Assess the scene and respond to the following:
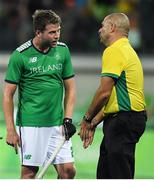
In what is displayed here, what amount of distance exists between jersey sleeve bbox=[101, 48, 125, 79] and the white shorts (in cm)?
96

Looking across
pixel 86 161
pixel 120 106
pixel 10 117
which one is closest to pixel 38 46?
pixel 10 117

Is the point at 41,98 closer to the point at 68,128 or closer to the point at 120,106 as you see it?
the point at 68,128

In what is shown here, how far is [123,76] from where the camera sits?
764cm

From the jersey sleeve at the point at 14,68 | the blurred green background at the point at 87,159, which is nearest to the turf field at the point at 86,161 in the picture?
the blurred green background at the point at 87,159

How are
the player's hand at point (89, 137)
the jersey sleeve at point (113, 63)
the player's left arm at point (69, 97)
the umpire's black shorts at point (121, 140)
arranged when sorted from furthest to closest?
the player's left arm at point (69, 97), the player's hand at point (89, 137), the umpire's black shorts at point (121, 140), the jersey sleeve at point (113, 63)

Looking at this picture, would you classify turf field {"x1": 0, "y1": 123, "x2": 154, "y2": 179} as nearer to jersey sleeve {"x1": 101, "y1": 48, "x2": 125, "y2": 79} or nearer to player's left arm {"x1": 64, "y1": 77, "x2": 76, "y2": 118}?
player's left arm {"x1": 64, "y1": 77, "x2": 76, "y2": 118}

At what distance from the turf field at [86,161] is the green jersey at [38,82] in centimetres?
184

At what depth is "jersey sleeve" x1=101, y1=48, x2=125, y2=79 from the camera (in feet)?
24.7

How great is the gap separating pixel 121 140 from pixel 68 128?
1.98ft

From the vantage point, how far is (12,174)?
10.2 meters

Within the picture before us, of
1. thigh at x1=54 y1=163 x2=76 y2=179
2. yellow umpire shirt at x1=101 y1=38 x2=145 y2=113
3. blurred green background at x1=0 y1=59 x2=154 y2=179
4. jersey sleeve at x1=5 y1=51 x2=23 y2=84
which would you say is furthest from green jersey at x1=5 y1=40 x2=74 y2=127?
blurred green background at x1=0 y1=59 x2=154 y2=179

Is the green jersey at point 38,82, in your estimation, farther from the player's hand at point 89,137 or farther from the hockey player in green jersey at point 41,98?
the player's hand at point 89,137

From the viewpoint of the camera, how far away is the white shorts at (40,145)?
8.21 m

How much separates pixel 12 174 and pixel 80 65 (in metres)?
5.82
